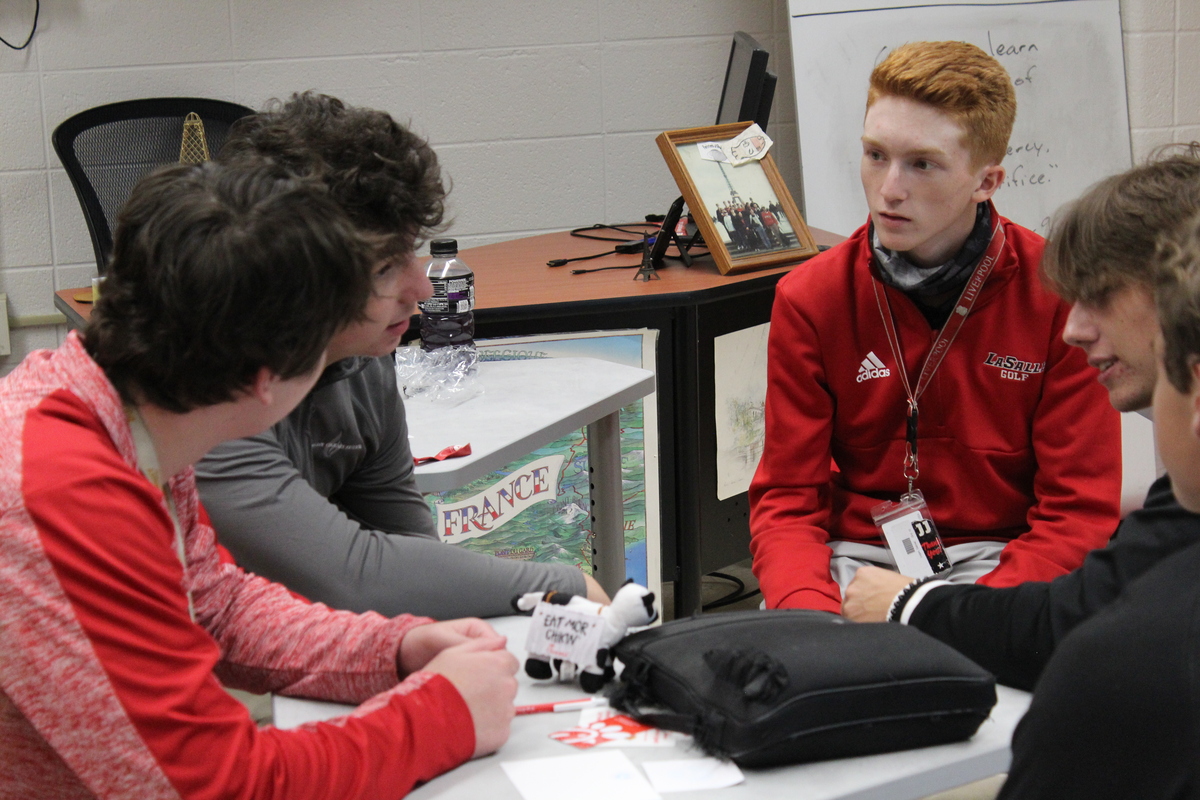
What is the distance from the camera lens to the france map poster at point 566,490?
2.22 m

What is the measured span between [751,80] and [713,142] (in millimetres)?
173

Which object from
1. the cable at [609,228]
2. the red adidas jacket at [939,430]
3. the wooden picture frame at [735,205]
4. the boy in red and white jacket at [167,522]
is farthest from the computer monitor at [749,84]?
the boy in red and white jacket at [167,522]

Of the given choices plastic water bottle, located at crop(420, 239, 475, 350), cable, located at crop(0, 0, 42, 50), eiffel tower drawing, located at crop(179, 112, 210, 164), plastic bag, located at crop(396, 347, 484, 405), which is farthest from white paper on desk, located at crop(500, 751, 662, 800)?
cable, located at crop(0, 0, 42, 50)

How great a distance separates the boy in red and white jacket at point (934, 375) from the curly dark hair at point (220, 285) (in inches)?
34.7

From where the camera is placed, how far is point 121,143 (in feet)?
10.3

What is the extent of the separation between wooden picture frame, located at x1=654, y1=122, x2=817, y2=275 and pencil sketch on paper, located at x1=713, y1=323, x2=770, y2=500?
0.18 metres

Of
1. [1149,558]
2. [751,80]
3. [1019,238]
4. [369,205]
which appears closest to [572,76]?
[751,80]

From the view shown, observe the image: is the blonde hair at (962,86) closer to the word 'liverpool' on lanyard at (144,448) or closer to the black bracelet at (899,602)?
the black bracelet at (899,602)

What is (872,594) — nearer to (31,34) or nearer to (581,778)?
(581,778)

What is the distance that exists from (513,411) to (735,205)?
114cm

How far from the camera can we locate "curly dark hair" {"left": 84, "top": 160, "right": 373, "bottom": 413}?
0.81 metres

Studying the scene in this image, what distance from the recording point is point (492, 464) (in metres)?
1.58

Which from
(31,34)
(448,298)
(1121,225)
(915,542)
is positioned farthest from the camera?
(31,34)

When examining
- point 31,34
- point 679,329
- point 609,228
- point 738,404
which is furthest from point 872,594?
point 31,34
